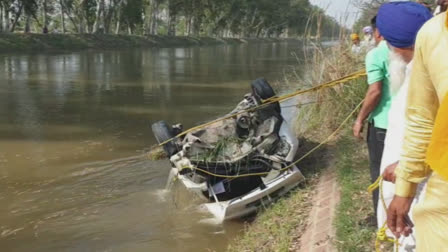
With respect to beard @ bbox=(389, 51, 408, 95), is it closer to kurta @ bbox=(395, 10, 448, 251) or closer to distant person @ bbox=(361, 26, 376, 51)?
kurta @ bbox=(395, 10, 448, 251)

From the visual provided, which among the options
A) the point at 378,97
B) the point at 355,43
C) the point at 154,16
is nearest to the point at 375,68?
the point at 378,97

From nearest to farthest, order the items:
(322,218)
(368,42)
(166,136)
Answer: (322,218)
(166,136)
(368,42)

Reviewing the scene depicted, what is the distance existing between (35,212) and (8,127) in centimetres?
458

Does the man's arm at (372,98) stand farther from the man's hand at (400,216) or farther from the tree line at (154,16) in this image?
the tree line at (154,16)

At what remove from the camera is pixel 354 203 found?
174 inches

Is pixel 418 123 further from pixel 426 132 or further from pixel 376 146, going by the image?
pixel 376 146

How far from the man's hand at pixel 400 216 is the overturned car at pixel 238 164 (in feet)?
10.9

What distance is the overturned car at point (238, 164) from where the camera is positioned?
17.7 ft

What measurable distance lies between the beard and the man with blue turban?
1.13 metres

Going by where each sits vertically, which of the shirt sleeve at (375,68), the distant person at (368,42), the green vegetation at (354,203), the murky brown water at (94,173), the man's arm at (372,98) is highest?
the distant person at (368,42)

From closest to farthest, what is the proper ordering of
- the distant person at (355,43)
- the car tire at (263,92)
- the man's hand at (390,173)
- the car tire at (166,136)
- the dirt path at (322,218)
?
the man's hand at (390,173) → the dirt path at (322,218) → the car tire at (166,136) → the car tire at (263,92) → the distant person at (355,43)

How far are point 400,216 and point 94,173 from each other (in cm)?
572

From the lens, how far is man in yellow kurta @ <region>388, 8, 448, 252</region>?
1.56m

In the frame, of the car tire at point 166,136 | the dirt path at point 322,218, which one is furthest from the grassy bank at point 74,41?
the dirt path at point 322,218
